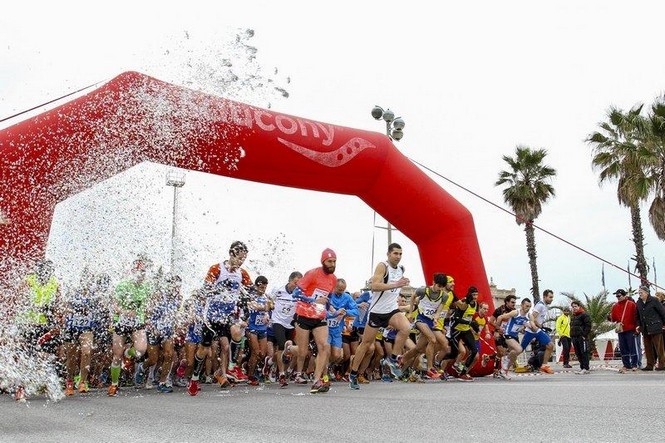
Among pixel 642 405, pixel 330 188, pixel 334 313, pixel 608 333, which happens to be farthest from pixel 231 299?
pixel 608 333

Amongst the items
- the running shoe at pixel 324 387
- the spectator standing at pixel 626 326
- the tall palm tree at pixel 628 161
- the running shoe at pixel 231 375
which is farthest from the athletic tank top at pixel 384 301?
the tall palm tree at pixel 628 161

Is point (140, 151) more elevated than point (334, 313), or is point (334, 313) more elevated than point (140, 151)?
point (140, 151)

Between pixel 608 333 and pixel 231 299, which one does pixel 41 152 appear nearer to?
pixel 231 299

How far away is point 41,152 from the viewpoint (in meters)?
9.36

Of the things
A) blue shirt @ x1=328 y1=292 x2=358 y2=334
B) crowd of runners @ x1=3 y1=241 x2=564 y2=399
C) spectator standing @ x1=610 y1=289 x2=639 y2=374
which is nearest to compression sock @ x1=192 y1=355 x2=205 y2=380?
crowd of runners @ x1=3 y1=241 x2=564 y2=399

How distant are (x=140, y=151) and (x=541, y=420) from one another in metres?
6.90

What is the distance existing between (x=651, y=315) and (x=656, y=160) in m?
9.99

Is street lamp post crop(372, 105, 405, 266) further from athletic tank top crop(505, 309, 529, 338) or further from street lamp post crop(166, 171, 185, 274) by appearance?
street lamp post crop(166, 171, 185, 274)

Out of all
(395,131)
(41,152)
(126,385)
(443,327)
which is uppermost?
(395,131)

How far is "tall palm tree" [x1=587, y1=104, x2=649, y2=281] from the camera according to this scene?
23.5 metres

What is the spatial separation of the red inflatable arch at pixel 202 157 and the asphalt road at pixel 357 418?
2.68 metres

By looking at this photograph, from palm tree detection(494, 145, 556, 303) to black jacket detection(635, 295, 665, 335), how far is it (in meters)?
16.8

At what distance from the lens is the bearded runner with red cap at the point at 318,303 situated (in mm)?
8961

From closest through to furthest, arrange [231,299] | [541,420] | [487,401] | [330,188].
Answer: [541,420], [487,401], [231,299], [330,188]
